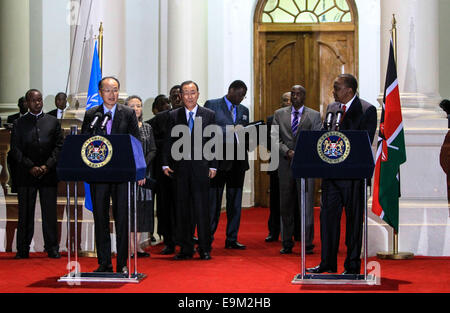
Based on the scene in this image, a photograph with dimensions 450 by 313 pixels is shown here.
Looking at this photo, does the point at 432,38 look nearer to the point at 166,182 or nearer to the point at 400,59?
the point at 400,59

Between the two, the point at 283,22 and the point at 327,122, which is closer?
the point at 327,122

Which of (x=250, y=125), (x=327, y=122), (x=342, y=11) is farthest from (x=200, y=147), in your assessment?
(x=342, y=11)

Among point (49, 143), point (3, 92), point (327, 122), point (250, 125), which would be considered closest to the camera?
point (327, 122)

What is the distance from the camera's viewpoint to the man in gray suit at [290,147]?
29.9ft

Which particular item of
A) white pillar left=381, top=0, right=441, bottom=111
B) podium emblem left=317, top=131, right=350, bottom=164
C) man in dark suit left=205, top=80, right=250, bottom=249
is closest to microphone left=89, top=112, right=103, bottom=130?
podium emblem left=317, top=131, right=350, bottom=164

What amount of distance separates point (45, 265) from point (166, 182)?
1.82m

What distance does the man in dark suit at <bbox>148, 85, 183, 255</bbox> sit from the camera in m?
9.33

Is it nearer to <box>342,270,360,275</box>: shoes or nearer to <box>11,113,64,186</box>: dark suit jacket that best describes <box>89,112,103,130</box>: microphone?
<box>11,113,64,186</box>: dark suit jacket

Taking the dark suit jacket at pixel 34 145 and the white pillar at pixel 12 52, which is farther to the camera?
the white pillar at pixel 12 52

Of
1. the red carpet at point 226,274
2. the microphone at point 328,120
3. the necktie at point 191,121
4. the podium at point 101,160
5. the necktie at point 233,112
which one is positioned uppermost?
the necktie at point 233,112

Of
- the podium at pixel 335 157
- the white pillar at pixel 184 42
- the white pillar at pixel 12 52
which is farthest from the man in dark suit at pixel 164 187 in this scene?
the white pillar at pixel 12 52

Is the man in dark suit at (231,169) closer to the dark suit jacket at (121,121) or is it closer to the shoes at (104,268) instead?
the dark suit jacket at (121,121)

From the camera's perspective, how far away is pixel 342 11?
14492mm

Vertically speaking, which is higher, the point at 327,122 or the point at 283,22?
the point at 283,22
